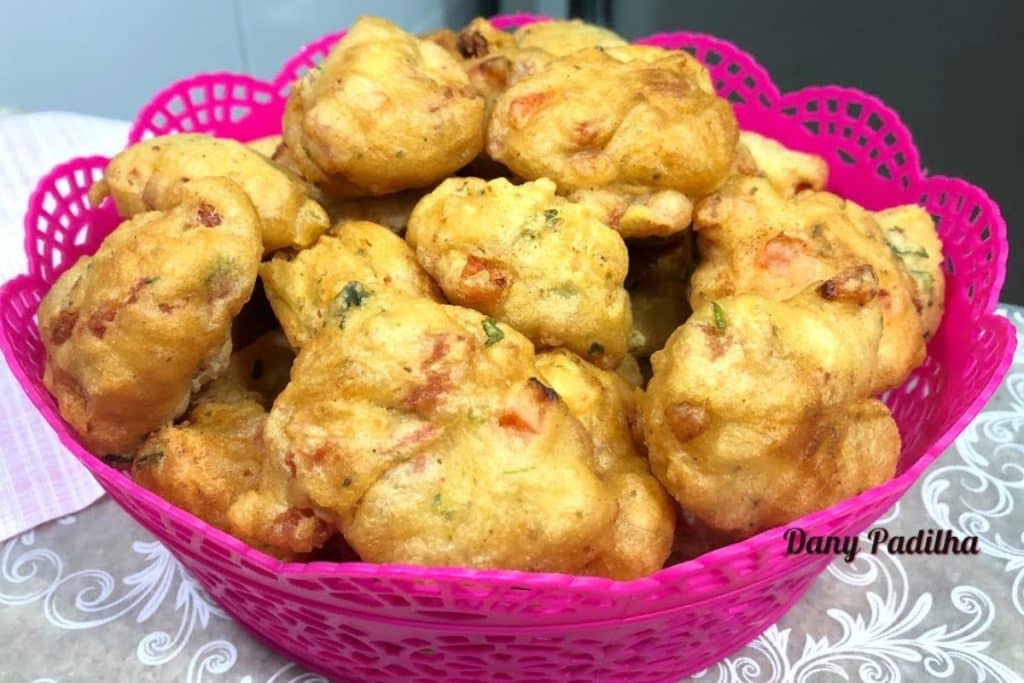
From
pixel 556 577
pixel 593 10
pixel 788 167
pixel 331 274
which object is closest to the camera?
pixel 556 577

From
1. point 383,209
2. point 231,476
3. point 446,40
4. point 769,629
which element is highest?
point 446,40

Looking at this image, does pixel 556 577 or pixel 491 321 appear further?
pixel 491 321

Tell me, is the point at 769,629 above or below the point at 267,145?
below

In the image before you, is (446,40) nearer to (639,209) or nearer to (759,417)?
(639,209)

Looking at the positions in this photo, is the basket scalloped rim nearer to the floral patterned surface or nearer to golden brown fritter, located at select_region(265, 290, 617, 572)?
golden brown fritter, located at select_region(265, 290, 617, 572)

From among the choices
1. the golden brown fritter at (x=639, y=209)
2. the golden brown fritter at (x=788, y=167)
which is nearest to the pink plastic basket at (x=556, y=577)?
the golden brown fritter at (x=788, y=167)

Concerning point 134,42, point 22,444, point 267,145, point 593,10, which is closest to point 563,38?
point 267,145
